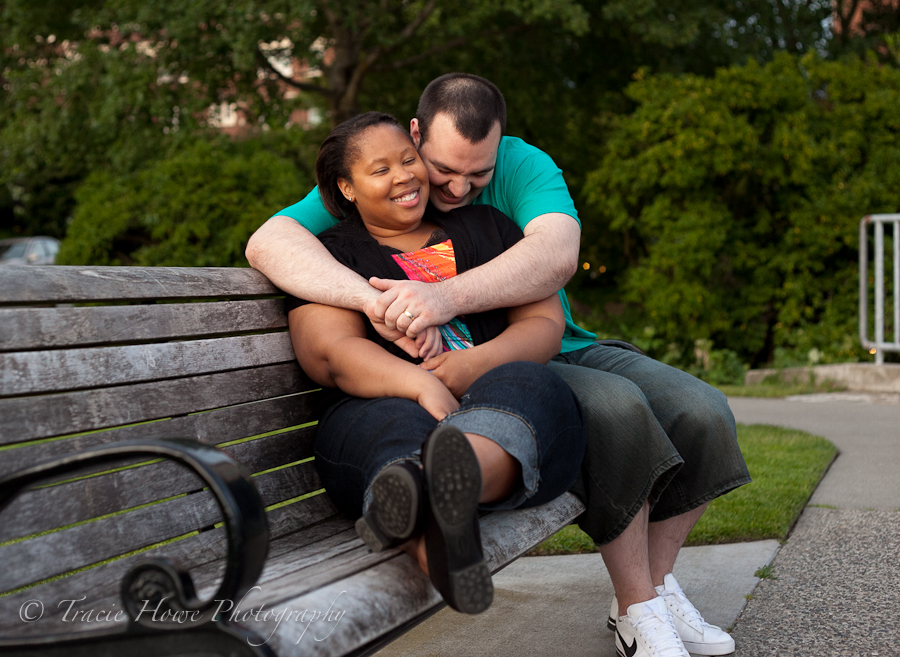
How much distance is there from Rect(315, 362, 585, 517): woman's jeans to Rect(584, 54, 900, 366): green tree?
624 centimetres

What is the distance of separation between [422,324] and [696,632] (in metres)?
1.16

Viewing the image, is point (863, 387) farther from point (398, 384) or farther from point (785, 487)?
point (398, 384)

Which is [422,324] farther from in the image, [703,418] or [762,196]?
[762,196]

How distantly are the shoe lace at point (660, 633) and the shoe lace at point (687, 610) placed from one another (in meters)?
0.17

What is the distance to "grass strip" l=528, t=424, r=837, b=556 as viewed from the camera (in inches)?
136

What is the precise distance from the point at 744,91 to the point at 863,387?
3.13m

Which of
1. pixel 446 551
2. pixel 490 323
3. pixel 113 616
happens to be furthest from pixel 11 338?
pixel 490 323

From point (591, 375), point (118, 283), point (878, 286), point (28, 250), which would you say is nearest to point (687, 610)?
point (591, 375)

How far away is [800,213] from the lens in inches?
309

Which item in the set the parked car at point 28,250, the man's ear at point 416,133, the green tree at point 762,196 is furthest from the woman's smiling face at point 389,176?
the parked car at point 28,250

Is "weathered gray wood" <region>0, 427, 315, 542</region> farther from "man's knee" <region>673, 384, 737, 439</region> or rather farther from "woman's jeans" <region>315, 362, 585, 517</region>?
"man's knee" <region>673, 384, 737, 439</region>

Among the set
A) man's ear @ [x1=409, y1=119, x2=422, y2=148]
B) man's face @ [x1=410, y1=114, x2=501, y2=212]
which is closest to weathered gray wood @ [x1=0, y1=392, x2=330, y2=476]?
man's face @ [x1=410, y1=114, x2=501, y2=212]

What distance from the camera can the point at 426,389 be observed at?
2.13 meters

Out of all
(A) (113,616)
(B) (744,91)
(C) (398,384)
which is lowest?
(A) (113,616)
